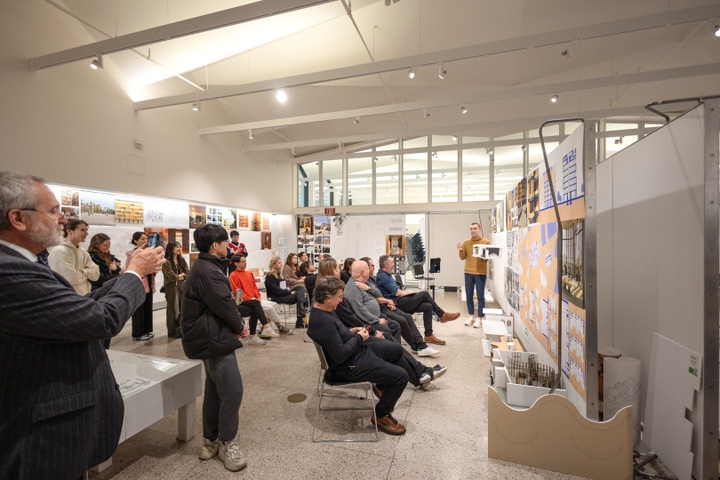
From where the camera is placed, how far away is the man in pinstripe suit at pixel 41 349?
98 centimetres

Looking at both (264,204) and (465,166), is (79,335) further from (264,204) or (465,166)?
(465,166)

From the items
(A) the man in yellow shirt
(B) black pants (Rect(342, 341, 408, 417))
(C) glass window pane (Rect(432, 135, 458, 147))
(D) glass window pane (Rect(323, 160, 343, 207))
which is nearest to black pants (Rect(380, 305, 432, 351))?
(B) black pants (Rect(342, 341, 408, 417))

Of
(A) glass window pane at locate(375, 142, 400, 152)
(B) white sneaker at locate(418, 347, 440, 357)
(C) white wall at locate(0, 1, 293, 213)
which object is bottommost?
(B) white sneaker at locate(418, 347, 440, 357)

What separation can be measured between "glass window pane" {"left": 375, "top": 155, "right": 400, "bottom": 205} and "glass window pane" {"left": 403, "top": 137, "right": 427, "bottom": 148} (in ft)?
1.90

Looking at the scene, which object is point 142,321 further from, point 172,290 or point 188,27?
point 188,27

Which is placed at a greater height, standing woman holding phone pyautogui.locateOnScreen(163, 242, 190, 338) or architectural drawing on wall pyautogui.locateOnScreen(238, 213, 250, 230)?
architectural drawing on wall pyautogui.locateOnScreen(238, 213, 250, 230)

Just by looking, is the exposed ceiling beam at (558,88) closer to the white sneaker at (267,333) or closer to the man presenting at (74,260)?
the white sneaker at (267,333)

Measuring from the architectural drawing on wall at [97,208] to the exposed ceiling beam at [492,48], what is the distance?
5.65 feet

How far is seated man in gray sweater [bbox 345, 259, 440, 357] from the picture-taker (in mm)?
3578

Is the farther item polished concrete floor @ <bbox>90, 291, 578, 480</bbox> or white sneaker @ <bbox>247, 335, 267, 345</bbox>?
white sneaker @ <bbox>247, 335, 267, 345</bbox>

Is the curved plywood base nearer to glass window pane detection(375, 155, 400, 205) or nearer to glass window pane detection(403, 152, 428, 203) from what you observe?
glass window pane detection(403, 152, 428, 203)

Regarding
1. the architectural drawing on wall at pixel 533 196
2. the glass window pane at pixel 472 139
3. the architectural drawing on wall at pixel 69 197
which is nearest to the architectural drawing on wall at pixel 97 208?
the architectural drawing on wall at pixel 69 197

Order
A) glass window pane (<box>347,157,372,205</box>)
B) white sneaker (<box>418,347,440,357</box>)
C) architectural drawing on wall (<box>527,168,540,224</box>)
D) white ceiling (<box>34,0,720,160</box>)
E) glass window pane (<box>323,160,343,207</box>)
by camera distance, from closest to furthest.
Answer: architectural drawing on wall (<box>527,168,540,224</box>) < white sneaker (<box>418,347,440,357</box>) < white ceiling (<box>34,0,720,160</box>) < glass window pane (<box>347,157,372,205</box>) < glass window pane (<box>323,160,343,207</box>)

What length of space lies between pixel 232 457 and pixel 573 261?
8.38ft
